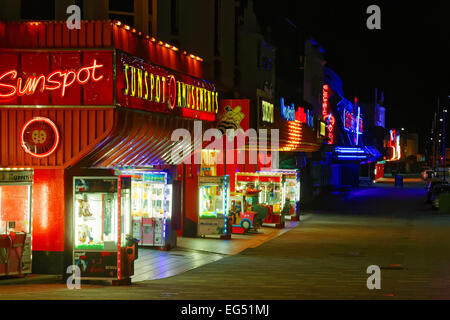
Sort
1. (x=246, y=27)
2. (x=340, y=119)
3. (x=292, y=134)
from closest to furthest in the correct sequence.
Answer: (x=292, y=134)
(x=246, y=27)
(x=340, y=119)

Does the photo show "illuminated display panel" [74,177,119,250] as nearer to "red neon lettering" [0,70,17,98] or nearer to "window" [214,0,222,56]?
"red neon lettering" [0,70,17,98]

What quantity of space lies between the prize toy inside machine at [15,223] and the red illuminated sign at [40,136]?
0.62 metres

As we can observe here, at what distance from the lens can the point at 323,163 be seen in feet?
182

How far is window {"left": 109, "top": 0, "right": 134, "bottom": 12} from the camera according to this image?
756 inches

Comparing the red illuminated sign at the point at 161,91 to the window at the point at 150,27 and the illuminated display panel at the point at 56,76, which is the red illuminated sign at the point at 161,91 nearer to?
the illuminated display panel at the point at 56,76

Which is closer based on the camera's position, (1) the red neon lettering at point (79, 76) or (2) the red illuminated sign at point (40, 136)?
(1) the red neon lettering at point (79, 76)

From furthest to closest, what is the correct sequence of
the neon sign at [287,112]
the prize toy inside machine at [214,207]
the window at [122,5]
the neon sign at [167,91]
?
the neon sign at [287,112]
the prize toy inside machine at [214,207]
the window at [122,5]
the neon sign at [167,91]

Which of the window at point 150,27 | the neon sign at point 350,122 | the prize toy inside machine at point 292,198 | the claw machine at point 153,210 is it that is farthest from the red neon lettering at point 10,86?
the neon sign at point 350,122

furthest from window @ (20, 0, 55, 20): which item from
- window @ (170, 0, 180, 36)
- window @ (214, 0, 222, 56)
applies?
window @ (214, 0, 222, 56)

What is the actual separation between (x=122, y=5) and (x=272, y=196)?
1217 centimetres

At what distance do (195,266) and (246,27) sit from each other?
25.5 m

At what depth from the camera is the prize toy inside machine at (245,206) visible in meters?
26.1
